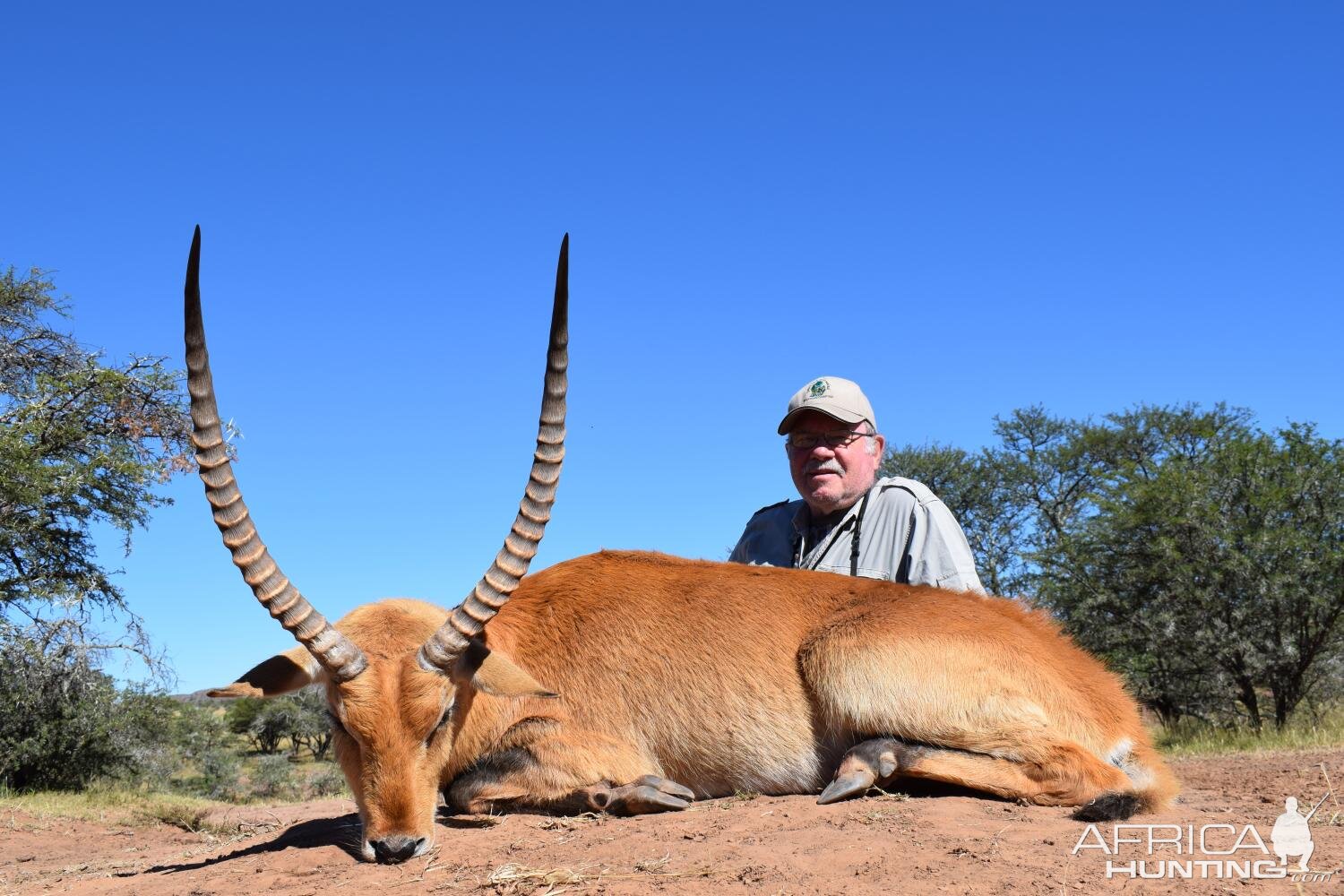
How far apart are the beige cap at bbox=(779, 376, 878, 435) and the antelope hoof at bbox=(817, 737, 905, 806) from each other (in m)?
2.73

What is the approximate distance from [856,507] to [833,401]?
2.72 ft

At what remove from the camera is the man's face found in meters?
7.87

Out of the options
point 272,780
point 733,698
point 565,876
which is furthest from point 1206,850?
point 272,780

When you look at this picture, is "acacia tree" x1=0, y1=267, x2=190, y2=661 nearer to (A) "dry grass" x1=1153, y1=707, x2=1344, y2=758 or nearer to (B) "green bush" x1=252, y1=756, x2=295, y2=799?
(B) "green bush" x1=252, y1=756, x2=295, y2=799

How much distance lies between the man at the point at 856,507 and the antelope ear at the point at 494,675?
2.93 metres

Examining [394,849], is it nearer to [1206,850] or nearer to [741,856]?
[741,856]

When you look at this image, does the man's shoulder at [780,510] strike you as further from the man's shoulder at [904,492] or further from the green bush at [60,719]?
the green bush at [60,719]

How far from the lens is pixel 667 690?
6.00 meters

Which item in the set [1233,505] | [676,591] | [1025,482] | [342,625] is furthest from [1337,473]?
[342,625]

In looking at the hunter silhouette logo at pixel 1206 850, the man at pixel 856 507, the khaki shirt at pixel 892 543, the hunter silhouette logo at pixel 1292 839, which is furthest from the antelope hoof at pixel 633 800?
the hunter silhouette logo at pixel 1292 839

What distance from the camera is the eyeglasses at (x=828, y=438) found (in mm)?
7867

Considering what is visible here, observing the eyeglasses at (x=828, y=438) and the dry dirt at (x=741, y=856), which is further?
the eyeglasses at (x=828, y=438)

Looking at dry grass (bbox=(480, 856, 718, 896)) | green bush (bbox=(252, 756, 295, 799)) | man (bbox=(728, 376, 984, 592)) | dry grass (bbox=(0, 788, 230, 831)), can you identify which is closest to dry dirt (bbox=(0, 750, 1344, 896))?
dry grass (bbox=(480, 856, 718, 896))

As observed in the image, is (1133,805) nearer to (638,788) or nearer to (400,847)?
(638,788)
